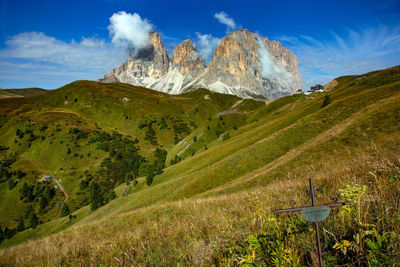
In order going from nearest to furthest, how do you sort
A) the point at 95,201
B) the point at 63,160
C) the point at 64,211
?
1. the point at 95,201
2. the point at 64,211
3. the point at 63,160

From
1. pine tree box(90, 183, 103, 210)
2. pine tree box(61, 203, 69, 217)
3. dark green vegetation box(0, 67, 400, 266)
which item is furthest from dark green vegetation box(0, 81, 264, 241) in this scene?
dark green vegetation box(0, 67, 400, 266)

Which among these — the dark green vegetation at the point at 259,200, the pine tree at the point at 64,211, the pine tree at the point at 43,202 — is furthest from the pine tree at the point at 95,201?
the pine tree at the point at 43,202

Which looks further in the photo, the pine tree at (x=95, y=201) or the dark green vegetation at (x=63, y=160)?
the dark green vegetation at (x=63, y=160)

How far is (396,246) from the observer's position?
2336 millimetres

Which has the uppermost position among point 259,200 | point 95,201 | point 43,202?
point 259,200

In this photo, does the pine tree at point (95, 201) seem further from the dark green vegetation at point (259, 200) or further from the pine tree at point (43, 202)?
the pine tree at point (43, 202)

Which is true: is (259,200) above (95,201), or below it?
above

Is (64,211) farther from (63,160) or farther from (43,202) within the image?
(63,160)

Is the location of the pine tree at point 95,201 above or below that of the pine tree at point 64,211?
above

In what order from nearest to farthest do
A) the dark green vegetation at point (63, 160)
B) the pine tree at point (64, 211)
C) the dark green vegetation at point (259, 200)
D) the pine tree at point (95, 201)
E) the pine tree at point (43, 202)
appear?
the dark green vegetation at point (259, 200) → the pine tree at point (95, 201) → the pine tree at point (64, 211) → the dark green vegetation at point (63, 160) → the pine tree at point (43, 202)

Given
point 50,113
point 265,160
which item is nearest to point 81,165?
point 50,113

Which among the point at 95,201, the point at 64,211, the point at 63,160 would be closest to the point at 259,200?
the point at 95,201

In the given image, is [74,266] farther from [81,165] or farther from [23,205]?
[81,165]

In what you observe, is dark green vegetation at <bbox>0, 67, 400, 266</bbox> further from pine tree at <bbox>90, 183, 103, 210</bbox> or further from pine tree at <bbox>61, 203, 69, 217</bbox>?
pine tree at <bbox>61, 203, 69, 217</bbox>
